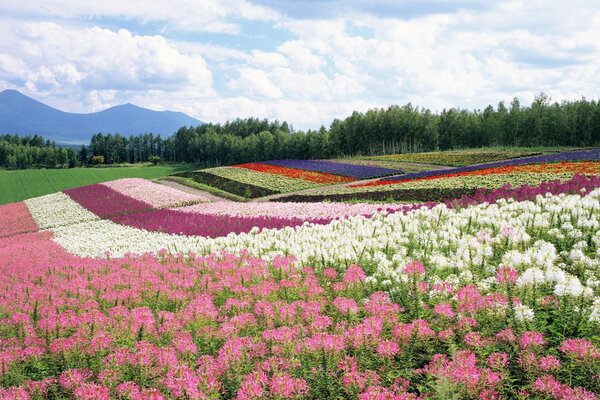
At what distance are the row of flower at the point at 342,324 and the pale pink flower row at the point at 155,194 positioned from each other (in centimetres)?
3033

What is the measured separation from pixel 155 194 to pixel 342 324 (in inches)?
1605

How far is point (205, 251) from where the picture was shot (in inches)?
468

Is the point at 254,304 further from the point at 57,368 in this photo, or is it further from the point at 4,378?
the point at 4,378

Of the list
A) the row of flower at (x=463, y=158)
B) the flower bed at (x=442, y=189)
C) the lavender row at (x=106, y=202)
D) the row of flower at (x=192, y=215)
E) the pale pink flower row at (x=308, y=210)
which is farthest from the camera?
the row of flower at (x=463, y=158)

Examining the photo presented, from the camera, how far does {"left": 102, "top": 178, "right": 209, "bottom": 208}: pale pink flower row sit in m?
40.0

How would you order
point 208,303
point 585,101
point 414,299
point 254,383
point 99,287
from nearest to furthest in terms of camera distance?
1. point 254,383
2. point 414,299
3. point 208,303
4. point 99,287
5. point 585,101

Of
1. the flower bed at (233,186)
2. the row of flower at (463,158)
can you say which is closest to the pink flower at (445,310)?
the flower bed at (233,186)

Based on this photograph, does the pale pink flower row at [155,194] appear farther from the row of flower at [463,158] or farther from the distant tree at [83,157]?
the distant tree at [83,157]

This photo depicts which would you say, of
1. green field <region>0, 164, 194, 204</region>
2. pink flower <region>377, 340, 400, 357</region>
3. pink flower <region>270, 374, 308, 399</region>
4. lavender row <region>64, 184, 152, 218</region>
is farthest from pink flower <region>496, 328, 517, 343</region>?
green field <region>0, 164, 194, 204</region>

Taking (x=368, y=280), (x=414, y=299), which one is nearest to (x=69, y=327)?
(x=368, y=280)

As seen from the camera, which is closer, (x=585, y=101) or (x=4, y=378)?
A: (x=4, y=378)

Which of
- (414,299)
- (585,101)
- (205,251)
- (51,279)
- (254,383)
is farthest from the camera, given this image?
(585,101)

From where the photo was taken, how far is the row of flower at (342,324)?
495 cm

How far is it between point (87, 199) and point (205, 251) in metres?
38.9
